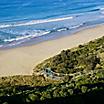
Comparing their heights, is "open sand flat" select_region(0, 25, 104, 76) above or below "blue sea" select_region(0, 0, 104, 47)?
below

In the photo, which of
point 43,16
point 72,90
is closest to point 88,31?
point 43,16

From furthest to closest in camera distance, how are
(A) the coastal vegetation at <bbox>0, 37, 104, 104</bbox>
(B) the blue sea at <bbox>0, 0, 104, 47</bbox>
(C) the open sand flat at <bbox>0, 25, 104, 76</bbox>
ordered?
(B) the blue sea at <bbox>0, 0, 104, 47</bbox>
(C) the open sand flat at <bbox>0, 25, 104, 76</bbox>
(A) the coastal vegetation at <bbox>0, 37, 104, 104</bbox>

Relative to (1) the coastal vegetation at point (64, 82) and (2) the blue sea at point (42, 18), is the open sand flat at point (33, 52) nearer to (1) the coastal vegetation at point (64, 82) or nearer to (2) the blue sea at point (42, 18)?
(1) the coastal vegetation at point (64, 82)

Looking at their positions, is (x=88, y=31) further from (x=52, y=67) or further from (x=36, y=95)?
(x=36, y=95)

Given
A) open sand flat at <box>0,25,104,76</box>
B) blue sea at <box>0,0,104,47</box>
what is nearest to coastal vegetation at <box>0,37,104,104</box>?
open sand flat at <box>0,25,104,76</box>

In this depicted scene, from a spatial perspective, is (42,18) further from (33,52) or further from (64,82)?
(64,82)

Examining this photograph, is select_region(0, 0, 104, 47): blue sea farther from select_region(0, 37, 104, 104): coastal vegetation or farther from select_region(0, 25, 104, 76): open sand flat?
select_region(0, 37, 104, 104): coastal vegetation
